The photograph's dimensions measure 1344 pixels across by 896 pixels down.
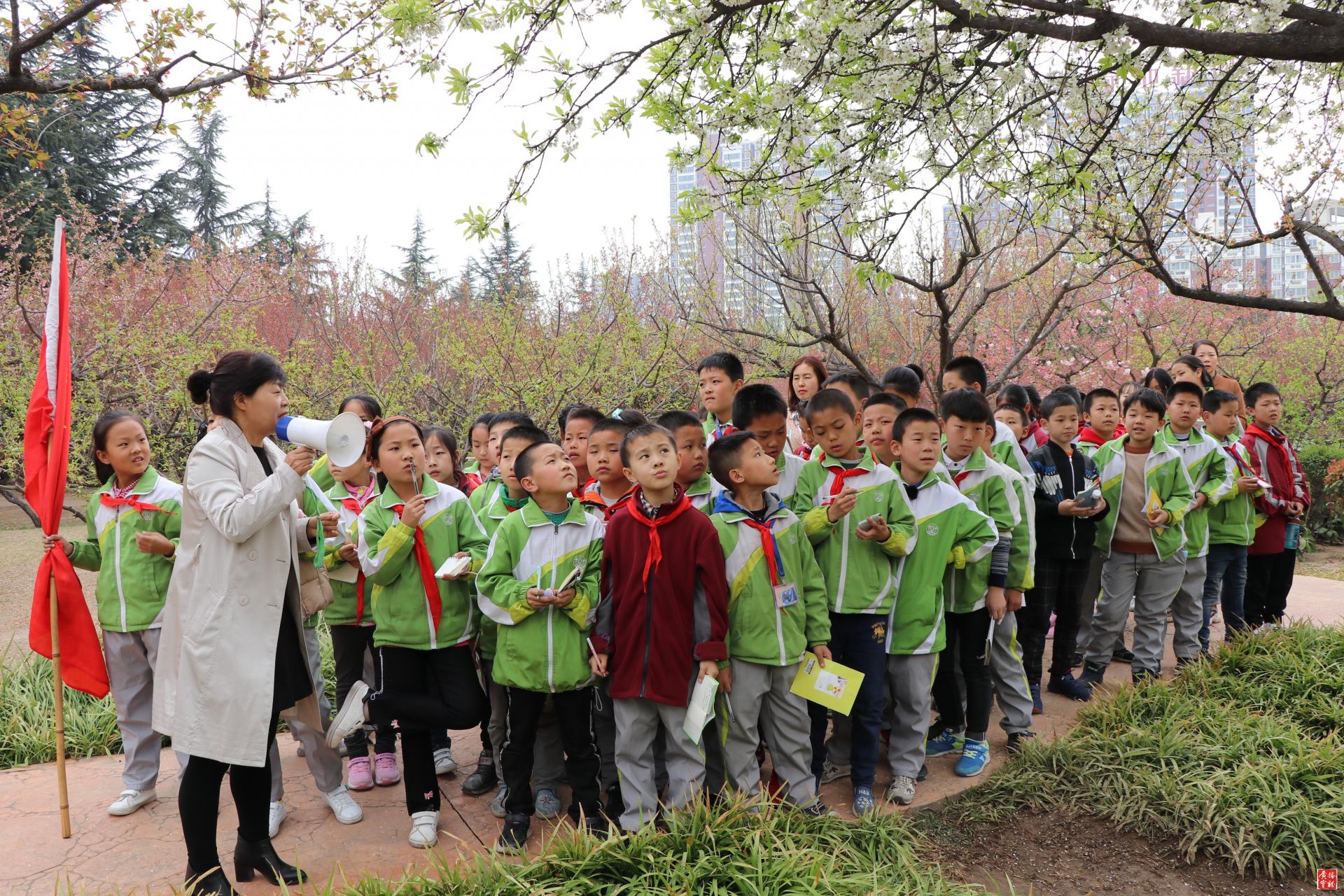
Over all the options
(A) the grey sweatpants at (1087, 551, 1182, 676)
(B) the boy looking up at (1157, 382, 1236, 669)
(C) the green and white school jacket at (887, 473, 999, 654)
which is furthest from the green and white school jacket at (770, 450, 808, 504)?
(B) the boy looking up at (1157, 382, 1236, 669)

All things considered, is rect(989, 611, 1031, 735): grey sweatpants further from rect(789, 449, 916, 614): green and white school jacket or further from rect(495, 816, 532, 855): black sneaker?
rect(495, 816, 532, 855): black sneaker

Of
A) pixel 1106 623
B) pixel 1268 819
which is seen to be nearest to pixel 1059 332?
pixel 1106 623

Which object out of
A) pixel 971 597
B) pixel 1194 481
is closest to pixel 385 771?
pixel 971 597

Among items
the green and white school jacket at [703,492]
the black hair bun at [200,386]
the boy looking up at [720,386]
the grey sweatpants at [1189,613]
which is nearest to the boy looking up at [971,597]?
the boy looking up at [720,386]

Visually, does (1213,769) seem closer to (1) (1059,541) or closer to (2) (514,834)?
(1) (1059,541)

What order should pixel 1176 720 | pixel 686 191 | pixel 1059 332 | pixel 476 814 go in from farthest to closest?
pixel 1059 332
pixel 686 191
pixel 1176 720
pixel 476 814

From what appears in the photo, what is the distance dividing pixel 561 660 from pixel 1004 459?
8.80 feet

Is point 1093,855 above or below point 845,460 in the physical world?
below

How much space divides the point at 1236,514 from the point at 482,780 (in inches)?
190

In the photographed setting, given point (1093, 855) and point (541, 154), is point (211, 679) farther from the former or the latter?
point (1093, 855)

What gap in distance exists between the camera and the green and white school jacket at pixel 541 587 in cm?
326

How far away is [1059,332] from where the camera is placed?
1233 centimetres

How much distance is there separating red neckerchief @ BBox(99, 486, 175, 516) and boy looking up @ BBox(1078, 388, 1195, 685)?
500 cm

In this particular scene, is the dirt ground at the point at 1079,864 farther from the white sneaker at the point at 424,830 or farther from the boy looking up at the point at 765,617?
the white sneaker at the point at 424,830
